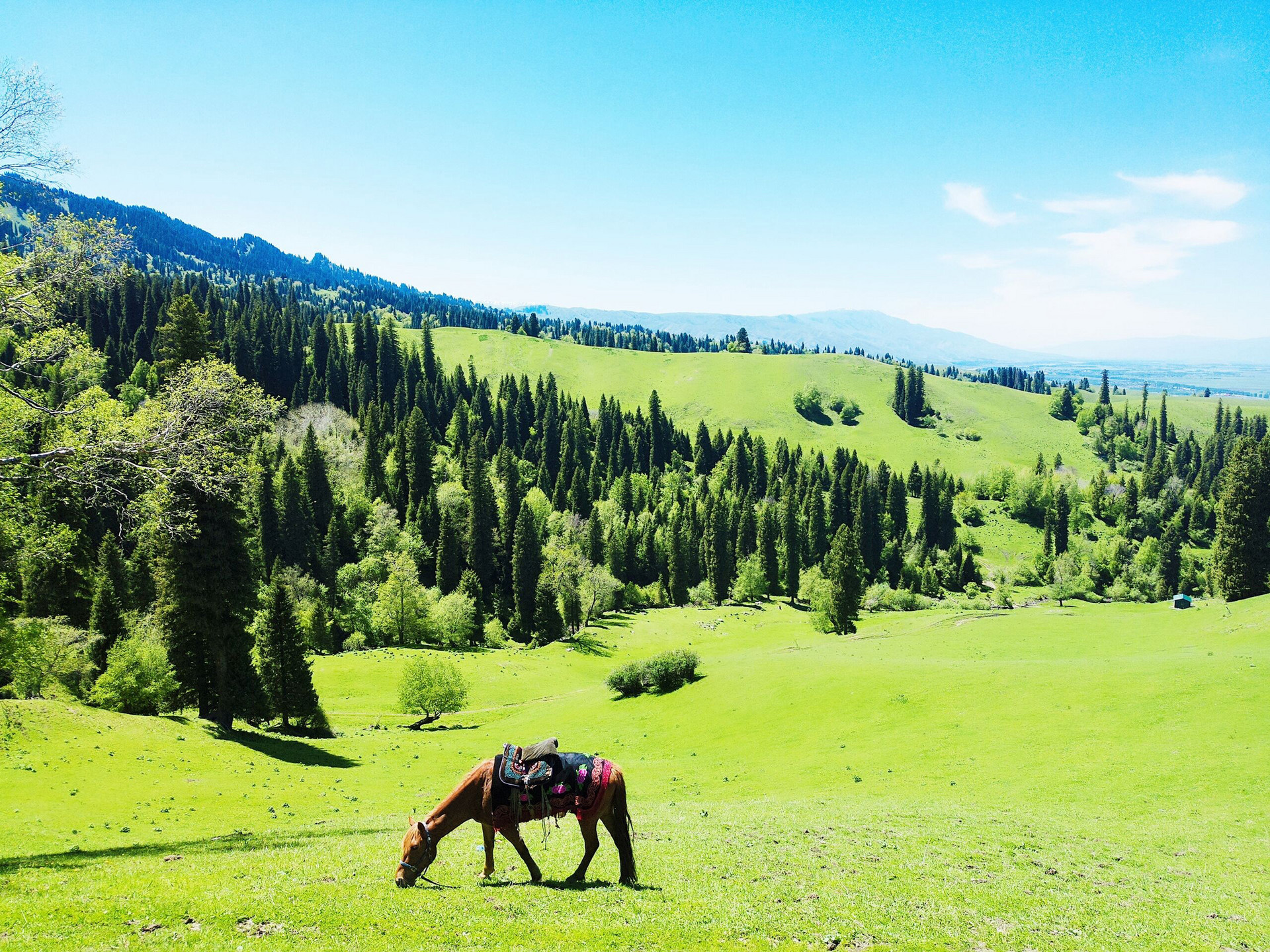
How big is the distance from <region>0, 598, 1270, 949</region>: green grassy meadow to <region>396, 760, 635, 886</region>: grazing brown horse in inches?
29.6

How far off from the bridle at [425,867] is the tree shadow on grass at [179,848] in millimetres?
7775

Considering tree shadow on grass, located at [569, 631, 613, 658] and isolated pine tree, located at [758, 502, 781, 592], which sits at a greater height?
isolated pine tree, located at [758, 502, 781, 592]

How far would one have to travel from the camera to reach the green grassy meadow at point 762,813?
12742mm

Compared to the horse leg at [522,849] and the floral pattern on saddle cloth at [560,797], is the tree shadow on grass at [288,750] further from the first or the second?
the floral pattern on saddle cloth at [560,797]

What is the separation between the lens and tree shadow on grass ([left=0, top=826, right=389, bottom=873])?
16.5 meters

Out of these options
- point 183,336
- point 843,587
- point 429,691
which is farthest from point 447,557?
point 183,336

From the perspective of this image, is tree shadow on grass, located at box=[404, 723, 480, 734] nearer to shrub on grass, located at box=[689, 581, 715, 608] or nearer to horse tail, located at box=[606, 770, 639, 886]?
horse tail, located at box=[606, 770, 639, 886]

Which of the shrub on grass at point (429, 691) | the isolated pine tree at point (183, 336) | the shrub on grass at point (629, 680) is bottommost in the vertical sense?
the shrub on grass at point (429, 691)

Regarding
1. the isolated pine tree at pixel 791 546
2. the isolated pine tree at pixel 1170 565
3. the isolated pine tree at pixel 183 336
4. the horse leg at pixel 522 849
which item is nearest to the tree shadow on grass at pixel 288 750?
the isolated pine tree at pixel 183 336

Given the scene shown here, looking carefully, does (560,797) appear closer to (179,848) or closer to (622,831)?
(622,831)

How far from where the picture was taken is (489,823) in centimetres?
1483

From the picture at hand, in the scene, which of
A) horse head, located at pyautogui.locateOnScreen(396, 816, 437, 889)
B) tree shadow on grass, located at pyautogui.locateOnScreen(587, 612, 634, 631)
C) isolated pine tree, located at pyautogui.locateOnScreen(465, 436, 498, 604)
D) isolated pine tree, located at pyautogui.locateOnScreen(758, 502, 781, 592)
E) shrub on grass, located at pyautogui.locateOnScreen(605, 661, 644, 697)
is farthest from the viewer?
isolated pine tree, located at pyautogui.locateOnScreen(758, 502, 781, 592)

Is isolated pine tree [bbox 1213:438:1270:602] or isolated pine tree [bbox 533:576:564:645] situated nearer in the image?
isolated pine tree [bbox 1213:438:1270:602]

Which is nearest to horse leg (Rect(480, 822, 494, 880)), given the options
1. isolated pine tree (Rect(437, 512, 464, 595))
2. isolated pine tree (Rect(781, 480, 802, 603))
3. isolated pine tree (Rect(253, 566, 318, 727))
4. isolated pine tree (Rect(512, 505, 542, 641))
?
isolated pine tree (Rect(253, 566, 318, 727))
